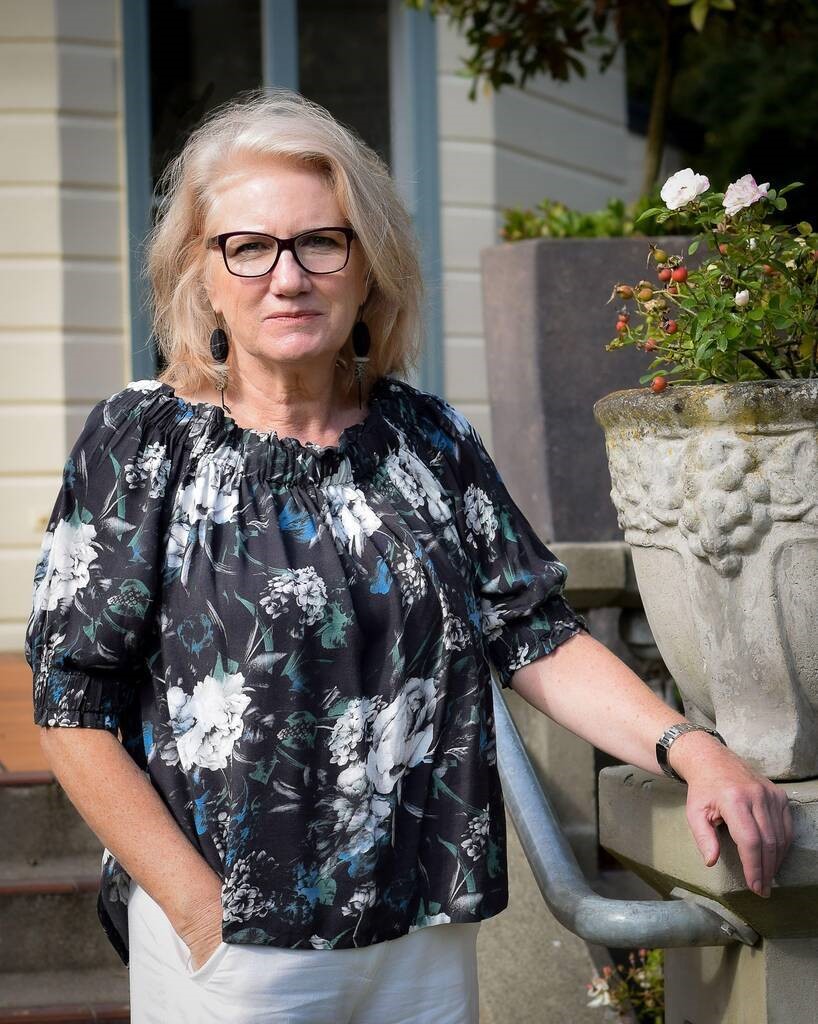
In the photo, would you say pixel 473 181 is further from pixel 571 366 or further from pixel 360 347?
pixel 360 347

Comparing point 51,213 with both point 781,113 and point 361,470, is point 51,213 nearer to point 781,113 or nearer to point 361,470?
point 361,470

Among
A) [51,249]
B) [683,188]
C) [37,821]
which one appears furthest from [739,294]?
[51,249]

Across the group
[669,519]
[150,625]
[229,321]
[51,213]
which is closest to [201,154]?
[229,321]

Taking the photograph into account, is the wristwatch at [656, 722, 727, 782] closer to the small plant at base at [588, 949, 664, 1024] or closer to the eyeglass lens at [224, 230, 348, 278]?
the eyeglass lens at [224, 230, 348, 278]

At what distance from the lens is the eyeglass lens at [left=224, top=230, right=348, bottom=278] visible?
1.83 metres

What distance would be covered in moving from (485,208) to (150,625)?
4904 millimetres

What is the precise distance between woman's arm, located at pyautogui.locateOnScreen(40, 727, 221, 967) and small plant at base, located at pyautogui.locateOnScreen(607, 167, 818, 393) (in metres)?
0.98

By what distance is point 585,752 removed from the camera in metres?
3.19

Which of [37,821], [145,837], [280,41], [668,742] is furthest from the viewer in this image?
[280,41]

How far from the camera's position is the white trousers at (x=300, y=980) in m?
1.68

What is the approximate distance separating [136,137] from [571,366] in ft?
9.81

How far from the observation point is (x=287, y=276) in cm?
181

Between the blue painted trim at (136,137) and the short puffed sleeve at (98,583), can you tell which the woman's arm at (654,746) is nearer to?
the short puffed sleeve at (98,583)

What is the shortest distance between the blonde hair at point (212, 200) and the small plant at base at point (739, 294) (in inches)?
15.6
